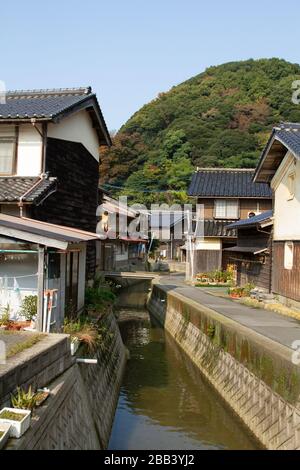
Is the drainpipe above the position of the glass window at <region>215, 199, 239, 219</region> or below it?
below

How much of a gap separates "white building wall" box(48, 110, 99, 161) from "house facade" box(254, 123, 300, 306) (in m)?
7.21

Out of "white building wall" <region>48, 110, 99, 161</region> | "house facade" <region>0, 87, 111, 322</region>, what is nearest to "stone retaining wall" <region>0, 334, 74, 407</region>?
"house facade" <region>0, 87, 111, 322</region>

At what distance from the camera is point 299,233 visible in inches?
616

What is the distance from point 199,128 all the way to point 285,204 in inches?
2586

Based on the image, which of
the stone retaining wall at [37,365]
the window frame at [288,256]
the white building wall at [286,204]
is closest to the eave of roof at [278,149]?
the white building wall at [286,204]

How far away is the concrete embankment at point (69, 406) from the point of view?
19.5 feet

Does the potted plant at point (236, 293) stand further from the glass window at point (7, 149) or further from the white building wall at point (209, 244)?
the glass window at point (7, 149)

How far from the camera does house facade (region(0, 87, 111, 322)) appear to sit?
12.0 m

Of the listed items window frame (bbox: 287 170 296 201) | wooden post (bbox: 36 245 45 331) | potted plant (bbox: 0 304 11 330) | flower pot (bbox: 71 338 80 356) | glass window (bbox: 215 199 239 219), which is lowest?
flower pot (bbox: 71 338 80 356)

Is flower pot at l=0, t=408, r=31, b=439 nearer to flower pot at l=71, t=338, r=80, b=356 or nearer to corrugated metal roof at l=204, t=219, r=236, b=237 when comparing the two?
flower pot at l=71, t=338, r=80, b=356

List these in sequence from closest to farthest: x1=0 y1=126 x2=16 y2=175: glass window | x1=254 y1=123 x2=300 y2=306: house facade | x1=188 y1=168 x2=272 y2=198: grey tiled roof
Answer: x1=0 y1=126 x2=16 y2=175: glass window < x1=254 y1=123 x2=300 y2=306: house facade < x1=188 y1=168 x2=272 y2=198: grey tiled roof

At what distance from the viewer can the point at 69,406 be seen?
7.43 m

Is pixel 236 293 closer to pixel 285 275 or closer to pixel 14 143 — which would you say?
pixel 285 275
